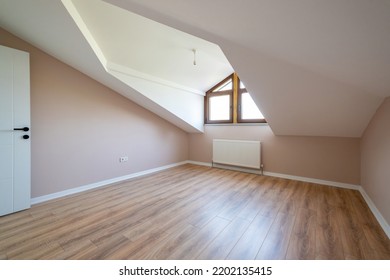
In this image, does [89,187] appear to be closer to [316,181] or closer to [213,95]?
[213,95]

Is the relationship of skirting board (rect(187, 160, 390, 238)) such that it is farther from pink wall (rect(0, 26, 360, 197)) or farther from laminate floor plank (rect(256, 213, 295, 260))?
laminate floor plank (rect(256, 213, 295, 260))

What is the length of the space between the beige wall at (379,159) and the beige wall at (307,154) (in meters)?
0.38

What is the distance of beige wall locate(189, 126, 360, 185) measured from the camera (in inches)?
117

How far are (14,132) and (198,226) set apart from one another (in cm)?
260

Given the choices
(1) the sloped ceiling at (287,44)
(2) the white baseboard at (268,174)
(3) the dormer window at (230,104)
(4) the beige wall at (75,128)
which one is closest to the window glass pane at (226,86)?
(3) the dormer window at (230,104)

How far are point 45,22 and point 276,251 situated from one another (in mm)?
3306

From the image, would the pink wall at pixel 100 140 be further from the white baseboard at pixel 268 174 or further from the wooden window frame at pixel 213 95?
the wooden window frame at pixel 213 95

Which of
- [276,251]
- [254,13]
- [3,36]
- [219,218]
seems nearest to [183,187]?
[219,218]

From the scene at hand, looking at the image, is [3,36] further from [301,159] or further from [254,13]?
[301,159]

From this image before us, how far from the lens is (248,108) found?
4.02m

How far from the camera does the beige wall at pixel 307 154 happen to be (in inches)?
117

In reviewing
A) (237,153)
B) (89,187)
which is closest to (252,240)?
(237,153)

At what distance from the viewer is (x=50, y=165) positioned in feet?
8.27

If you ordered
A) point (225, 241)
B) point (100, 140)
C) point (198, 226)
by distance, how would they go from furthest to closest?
point (100, 140), point (198, 226), point (225, 241)
